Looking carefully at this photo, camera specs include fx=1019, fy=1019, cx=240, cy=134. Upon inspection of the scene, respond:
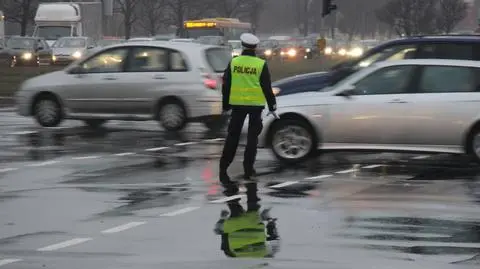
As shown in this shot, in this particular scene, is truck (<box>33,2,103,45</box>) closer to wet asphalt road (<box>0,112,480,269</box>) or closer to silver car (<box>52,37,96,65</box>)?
silver car (<box>52,37,96,65</box>)

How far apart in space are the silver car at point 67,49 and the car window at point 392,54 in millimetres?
31499

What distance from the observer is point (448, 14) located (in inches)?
1973

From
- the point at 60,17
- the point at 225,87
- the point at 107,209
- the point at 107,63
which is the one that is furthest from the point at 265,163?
the point at 60,17

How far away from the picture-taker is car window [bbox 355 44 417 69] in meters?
16.6

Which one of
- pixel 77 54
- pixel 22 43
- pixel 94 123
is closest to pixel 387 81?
pixel 94 123

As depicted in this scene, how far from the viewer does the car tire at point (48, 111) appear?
61.7ft

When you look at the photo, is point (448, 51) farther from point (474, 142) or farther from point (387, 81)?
point (474, 142)

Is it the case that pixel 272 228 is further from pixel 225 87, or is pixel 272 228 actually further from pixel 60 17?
pixel 60 17

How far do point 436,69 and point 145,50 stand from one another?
6.42 meters

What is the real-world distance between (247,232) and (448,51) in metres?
8.47

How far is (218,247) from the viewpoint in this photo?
8.12 metres

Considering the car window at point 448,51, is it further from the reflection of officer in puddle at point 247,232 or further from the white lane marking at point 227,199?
the reflection of officer in puddle at point 247,232

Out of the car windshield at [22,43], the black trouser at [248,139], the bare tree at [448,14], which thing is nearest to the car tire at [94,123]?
the black trouser at [248,139]

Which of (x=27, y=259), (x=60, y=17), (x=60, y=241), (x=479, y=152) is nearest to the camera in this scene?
(x=27, y=259)
